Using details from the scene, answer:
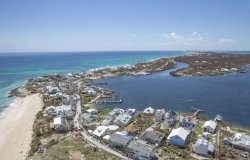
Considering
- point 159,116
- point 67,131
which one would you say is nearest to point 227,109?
point 159,116

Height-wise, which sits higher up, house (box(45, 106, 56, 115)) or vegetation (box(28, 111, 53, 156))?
house (box(45, 106, 56, 115))

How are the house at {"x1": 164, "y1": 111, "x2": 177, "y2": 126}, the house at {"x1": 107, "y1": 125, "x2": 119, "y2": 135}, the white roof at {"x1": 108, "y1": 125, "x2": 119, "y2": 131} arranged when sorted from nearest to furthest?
the house at {"x1": 107, "y1": 125, "x2": 119, "y2": 135}
the white roof at {"x1": 108, "y1": 125, "x2": 119, "y2": 131}
the house at {"x1": 164, "y1": 111, "x2": 177, "y2": 126}

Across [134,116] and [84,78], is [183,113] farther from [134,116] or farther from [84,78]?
[84,78]

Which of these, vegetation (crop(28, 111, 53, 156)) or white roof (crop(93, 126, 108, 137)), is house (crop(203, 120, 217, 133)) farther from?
vegetation (crop(28, 111, 53, 156))

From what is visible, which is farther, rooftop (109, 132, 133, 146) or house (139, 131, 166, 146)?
house (139, 131, 166, 146)

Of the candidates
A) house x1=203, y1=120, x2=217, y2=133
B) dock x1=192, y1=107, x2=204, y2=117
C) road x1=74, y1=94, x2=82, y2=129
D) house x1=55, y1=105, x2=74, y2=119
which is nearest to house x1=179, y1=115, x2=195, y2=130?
house x1=203, y1=120, x2=217, y2=133
